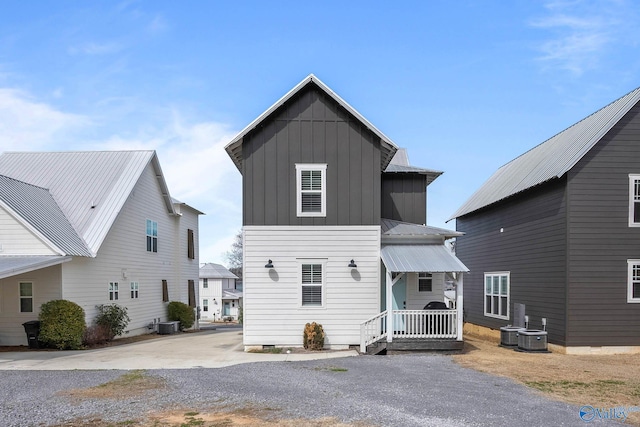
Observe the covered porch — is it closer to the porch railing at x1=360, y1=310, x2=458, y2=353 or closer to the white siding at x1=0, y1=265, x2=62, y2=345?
the porch railing at x1=360, y1=310, x2=458, y2=353

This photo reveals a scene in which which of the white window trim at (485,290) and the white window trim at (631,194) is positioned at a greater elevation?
the white window trim at (631,194)

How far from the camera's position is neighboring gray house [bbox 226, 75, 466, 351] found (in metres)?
15.9

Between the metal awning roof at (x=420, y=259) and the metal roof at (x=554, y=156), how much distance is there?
415cm

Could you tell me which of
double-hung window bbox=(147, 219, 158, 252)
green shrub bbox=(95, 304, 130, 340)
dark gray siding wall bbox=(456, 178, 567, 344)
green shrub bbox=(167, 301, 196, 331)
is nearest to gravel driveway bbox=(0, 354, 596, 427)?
dark gray siding wall bbox=(456, 178, 567, 344)

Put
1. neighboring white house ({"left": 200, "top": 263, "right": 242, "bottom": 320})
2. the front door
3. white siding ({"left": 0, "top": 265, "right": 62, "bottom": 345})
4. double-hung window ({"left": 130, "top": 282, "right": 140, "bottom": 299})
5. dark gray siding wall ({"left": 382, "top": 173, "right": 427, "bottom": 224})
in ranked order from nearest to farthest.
→ the front door < white siding ({"left": 0, "top": 265, "right": 62, "bottom": 345}) < dark gray siding wall ({"left": 382, "top": 173, "right": 427, "bottom": 224}) < double-hung window ({"left": 130, "top": 282, "right": 140, "bottom": 299}) < neighboring white house ({"left": 200, "top": 263, "right": 242, "bottom": 320})

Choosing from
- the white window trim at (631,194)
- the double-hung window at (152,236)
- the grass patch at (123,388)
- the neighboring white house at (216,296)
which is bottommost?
the neighboring white house at (216,296)

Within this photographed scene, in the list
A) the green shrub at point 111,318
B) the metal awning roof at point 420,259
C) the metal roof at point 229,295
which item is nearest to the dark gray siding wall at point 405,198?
the metal awning roof at point 420,259

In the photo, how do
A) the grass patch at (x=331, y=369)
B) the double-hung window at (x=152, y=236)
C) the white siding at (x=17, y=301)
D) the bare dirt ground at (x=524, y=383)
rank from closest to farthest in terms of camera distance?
the bare dirt ground at (x=524, y=383), the grass patch at (x=331, y=369), the white siding at (x=17, y=301), the double-hung window at (x=152, y=236)

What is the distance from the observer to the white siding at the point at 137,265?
18172mm

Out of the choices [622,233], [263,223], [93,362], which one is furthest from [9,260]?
[622,233]

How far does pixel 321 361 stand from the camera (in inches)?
544

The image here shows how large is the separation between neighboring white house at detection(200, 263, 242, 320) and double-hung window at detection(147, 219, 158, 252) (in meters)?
36.1

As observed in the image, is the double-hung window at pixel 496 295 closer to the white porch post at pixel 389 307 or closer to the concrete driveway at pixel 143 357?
the white porch post at pixel 389 307

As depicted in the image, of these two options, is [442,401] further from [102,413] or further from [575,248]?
[575,248]
